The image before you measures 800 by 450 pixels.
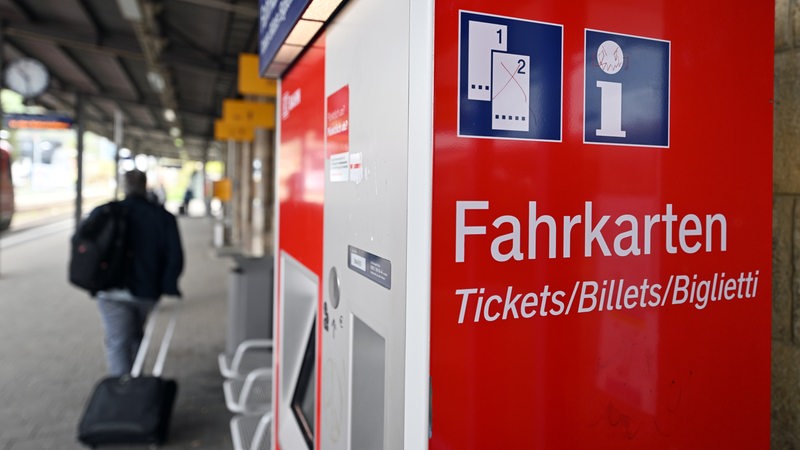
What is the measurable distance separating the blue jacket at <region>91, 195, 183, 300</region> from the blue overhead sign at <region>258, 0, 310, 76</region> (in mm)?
2173

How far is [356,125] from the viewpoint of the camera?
4.58 ft

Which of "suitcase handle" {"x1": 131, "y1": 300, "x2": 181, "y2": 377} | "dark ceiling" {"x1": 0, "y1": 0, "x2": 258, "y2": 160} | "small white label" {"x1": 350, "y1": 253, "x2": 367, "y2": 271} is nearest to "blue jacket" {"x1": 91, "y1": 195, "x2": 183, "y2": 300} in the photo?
"suitcase handle" {"x1": 131, "y1": 300, "x2": 181, "y2": 377}

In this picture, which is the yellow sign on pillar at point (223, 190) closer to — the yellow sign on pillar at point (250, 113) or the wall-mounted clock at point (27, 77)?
the wall-mounted clock at point (27, 77)

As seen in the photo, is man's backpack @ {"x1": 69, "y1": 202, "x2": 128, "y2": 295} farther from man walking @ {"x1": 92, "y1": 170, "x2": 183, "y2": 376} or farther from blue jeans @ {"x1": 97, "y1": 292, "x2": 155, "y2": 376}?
blue jeans @ {"x1": 97, "y1": 292, "x2": 155, "y2": 376}

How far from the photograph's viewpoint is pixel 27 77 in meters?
10.5

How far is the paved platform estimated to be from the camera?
161 inches

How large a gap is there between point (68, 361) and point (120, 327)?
185cm

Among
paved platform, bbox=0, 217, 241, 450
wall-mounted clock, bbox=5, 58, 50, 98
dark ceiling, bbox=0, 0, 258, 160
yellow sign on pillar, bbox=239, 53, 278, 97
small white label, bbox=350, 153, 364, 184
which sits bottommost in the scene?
paved platform, bbox=0, 217, 241, 450

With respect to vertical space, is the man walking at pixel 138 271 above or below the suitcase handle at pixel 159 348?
above

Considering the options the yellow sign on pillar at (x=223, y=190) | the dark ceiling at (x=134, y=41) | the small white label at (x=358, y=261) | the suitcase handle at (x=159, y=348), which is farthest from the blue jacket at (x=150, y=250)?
the yellow sign on pillar at (x=223, y=190)

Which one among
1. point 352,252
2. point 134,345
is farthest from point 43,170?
point 352,252

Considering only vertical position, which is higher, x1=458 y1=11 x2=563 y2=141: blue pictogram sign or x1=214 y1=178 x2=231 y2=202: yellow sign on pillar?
x1=214 y1=178 x2=231 y2=202: yellow sign on pillar

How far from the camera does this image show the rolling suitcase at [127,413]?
357 cm

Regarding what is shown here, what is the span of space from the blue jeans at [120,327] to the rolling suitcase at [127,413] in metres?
0.55
